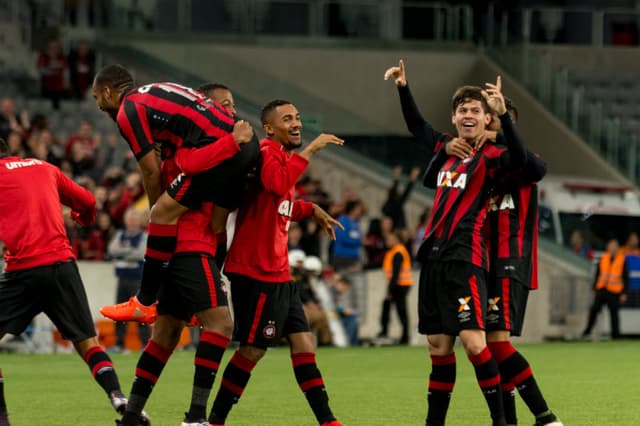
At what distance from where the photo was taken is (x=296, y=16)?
34.4 meters

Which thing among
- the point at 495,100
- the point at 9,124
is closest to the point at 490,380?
the point at 495,100

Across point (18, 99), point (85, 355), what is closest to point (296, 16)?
point (18, 99)

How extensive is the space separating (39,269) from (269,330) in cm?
170

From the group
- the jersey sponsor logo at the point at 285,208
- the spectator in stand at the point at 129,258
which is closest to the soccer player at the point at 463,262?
the jersey sponsor logo at the point at 285,208

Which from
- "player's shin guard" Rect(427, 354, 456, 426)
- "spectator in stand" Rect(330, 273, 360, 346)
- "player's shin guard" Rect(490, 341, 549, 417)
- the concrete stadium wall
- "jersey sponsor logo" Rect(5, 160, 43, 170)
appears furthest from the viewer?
the concrete stadium wall

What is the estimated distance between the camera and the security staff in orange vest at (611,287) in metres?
24.9

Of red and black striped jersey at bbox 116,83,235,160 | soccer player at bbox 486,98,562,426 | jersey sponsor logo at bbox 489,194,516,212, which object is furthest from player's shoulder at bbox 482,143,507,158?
red and black striped jersey at bbox 116,83,235,160

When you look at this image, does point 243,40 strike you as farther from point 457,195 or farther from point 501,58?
point 457,195

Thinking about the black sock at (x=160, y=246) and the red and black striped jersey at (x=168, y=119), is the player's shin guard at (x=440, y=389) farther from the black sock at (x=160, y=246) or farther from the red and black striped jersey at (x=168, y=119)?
the red and black striped jersey at (x=168, y=119)

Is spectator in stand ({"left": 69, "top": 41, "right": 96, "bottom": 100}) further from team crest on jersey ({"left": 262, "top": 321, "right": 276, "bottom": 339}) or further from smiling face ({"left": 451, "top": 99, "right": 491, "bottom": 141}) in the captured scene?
team crest on jersey ({"left": 262, "top": 321, "right": 276, "bottom": 339})

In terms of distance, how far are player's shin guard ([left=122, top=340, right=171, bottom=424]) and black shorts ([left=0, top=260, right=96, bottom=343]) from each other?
87 cm

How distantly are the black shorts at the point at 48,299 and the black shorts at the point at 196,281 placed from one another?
3.72ft

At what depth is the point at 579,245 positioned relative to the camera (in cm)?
2675

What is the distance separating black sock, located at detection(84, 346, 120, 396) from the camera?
9.82 m
